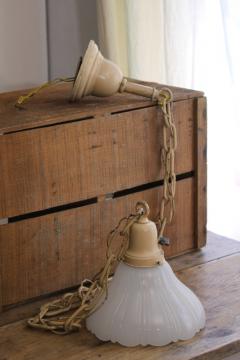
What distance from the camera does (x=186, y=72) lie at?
1.56 meters

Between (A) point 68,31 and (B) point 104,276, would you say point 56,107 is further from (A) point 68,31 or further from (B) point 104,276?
(A) point 68,31

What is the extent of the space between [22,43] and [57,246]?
58cm

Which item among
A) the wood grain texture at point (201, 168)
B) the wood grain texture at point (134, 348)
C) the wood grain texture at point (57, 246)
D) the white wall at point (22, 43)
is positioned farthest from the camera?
the white wall at point (22, 43)

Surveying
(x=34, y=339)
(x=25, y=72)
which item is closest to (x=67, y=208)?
(x=34, y=339)

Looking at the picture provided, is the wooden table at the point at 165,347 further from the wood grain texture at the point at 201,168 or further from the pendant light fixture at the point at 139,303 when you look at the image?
the wood grain texture at the point at 201,168

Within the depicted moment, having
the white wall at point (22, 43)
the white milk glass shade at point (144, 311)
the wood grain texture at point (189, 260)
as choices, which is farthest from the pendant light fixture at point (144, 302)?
the white wall at point (22, 43)

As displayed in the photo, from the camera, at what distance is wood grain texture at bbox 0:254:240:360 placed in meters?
0.91

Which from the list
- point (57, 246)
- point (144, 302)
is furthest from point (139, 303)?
point (57, 246)

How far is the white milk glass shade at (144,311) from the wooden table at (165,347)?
0.05 feet

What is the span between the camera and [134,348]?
927 millimetres

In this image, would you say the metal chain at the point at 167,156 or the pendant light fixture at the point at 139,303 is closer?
the pendant light fixture at the point at 139,303

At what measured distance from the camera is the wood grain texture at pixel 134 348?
0.91 m

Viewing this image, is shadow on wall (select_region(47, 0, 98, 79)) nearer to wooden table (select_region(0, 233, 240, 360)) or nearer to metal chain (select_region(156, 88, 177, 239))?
metal chain (select_region(156, 88, 177, 239))

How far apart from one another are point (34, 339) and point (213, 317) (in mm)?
230
